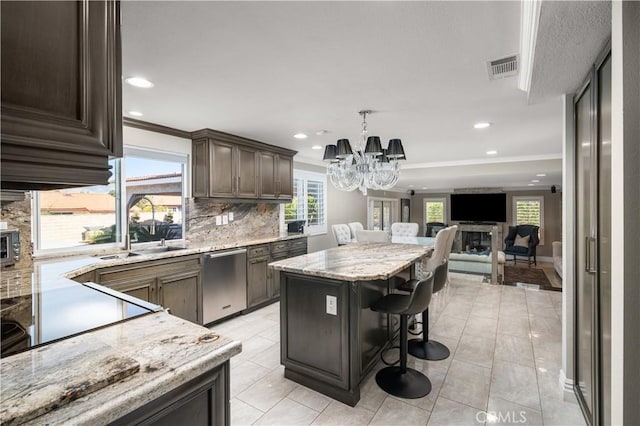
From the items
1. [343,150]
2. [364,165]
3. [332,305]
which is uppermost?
[343,150]

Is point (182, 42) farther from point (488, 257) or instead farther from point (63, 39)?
point (488, 257)

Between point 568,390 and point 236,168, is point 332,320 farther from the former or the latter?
point 236,168

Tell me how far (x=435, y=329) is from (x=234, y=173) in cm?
312

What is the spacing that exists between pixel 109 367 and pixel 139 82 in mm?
2191

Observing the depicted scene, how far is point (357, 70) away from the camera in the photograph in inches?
82.8

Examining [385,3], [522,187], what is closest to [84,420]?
[385,3]

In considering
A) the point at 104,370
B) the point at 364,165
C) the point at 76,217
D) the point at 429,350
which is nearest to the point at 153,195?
the point at 76,217

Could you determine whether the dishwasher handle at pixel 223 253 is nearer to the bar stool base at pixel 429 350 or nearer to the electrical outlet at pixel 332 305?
the electrical outlet at pixel 332 305

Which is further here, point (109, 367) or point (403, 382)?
point (403, 382)

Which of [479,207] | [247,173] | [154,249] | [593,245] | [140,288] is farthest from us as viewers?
[479,207]

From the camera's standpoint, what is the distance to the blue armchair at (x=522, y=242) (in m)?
9.09

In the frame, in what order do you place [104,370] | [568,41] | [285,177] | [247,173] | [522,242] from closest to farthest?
[104,370]
[568,41]
[247,173]
[285,177]
[522,242]

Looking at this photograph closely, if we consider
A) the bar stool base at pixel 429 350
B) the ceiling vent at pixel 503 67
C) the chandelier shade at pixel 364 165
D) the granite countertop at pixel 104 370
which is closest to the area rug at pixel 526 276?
the bar stool base at pixel 429 350

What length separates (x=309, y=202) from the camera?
6.22m
